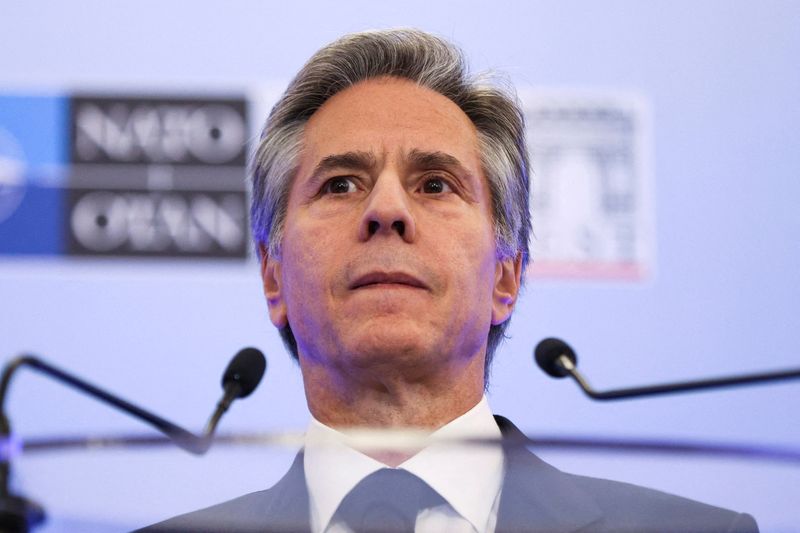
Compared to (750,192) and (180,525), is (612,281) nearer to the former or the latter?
(750,192)

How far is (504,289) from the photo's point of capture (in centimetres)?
148

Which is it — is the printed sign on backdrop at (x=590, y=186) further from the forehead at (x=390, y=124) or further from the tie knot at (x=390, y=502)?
the tie knot at (x=390, y=502)

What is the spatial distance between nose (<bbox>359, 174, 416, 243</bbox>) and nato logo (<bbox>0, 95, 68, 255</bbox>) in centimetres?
108

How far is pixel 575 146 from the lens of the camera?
2150 millimetres

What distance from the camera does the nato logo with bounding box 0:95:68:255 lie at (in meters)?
2.11

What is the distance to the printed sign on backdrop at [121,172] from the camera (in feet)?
6.90

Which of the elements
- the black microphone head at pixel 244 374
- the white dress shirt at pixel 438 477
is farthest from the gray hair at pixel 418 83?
the white dress shirt at pixel 438 477

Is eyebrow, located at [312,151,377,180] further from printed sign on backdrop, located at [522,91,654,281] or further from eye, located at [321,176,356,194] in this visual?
printed sign on backdrop, located at [522,91,654,281]

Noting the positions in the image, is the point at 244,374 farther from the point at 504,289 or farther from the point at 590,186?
the point at 590,186

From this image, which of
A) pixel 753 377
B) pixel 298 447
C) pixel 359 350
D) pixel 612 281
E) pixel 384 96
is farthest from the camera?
pixel 612 281

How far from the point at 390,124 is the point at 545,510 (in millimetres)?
870

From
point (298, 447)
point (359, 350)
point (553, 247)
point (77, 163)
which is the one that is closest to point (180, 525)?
point (298, 447)

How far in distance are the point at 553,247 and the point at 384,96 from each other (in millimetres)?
776

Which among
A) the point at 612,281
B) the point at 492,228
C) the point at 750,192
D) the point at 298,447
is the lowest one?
the point at 612,281
